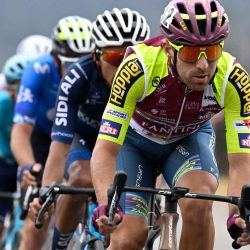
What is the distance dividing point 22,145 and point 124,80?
3.56 metres

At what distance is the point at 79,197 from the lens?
370 inches

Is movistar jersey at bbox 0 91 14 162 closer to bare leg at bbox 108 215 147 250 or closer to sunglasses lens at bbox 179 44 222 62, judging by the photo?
bare leg at bbox 108 215 147 250

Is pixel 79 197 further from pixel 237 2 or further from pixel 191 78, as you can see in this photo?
pixel 237 2

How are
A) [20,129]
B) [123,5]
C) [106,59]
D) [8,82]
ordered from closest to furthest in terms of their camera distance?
[106,59], [20,129], [8,82], [123,5]

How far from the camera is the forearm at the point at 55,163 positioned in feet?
29.7

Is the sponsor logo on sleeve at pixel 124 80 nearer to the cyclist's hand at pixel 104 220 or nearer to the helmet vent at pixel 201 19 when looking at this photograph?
the helmet vent at pixel 201 19

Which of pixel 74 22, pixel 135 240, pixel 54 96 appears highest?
pixel 74 22

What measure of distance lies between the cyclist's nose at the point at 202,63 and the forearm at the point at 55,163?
2.14 metres

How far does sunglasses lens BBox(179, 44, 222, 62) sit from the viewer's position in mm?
7219

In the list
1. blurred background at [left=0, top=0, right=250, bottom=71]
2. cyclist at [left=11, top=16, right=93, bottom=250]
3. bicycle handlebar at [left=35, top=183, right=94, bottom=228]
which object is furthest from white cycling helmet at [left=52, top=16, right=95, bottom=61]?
blurred background at [left=0, top=0, right=250, bottom=71]

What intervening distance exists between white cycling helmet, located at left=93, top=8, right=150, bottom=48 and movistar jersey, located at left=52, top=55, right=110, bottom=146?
8.3 inches

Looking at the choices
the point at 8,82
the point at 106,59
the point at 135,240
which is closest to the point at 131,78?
the point at 135,240

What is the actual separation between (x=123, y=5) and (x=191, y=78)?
507 inches

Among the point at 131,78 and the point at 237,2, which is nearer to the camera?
the point at 131,78
